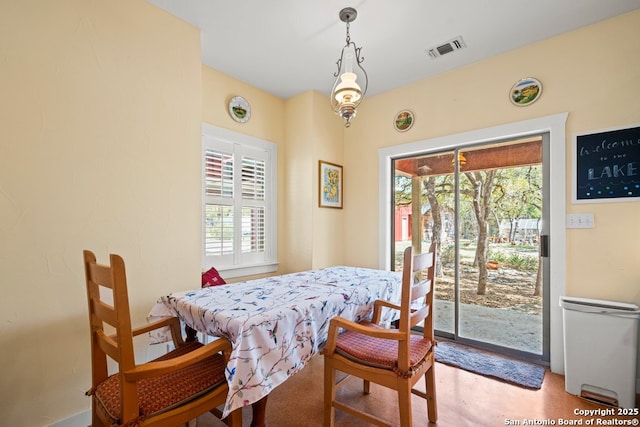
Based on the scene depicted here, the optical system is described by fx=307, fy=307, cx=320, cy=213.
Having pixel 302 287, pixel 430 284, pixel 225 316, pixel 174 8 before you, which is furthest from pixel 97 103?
pixel 430 284

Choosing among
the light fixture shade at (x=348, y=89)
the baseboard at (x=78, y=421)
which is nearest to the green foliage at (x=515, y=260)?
the light fixture shade at (x=348, y=89)

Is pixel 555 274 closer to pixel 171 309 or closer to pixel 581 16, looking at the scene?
pixel 581 16

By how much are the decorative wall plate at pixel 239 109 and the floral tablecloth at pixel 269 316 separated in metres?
1.79

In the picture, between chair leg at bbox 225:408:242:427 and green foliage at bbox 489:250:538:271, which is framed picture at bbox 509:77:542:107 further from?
chair leg at bbox 225:408:242:427

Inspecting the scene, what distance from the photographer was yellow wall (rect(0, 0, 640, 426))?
1.61m

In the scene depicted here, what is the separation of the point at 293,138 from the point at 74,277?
2.41m

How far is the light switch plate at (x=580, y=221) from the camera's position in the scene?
7.52ft

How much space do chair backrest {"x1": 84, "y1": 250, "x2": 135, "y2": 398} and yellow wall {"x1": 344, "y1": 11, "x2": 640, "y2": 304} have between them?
9.57 ft

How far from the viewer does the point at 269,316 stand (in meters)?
1.38

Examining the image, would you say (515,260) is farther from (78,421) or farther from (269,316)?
(78,421)

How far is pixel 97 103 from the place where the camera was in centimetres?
187

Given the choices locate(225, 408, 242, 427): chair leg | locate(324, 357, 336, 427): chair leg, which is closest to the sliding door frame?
locate(324, 357, 336, 427): chair leg

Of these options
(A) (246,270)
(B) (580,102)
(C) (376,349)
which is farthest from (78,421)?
(B) (580,102)

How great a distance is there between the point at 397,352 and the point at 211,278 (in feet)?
5.47
